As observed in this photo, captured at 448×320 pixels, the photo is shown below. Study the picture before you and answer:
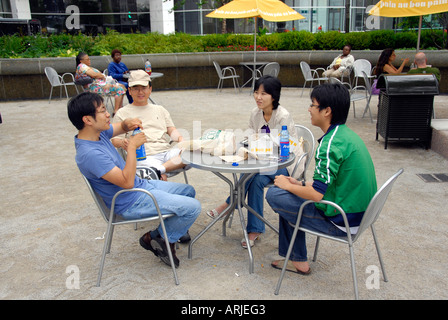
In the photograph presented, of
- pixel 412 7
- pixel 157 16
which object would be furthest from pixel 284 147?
pixel 157 16

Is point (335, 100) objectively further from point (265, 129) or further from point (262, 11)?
point (262, 11)

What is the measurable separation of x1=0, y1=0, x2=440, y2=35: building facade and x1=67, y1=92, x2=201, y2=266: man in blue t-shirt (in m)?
16.5

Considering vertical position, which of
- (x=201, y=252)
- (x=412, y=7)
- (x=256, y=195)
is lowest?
(x=201, y=252)

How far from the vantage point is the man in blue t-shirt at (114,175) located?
2.70 metres

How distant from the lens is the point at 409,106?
577cm

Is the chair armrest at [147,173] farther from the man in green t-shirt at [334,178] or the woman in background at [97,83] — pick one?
the woman in background at [97,83]

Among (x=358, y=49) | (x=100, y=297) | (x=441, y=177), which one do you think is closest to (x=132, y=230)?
(x=100, y=297)

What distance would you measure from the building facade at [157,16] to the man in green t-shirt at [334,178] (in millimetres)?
16581

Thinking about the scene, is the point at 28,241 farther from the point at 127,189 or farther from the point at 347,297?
the point at 347,297

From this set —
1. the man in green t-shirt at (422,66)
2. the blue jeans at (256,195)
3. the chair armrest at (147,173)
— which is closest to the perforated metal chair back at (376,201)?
the blue jeans at (256,195)

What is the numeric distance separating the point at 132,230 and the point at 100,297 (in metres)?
1.03

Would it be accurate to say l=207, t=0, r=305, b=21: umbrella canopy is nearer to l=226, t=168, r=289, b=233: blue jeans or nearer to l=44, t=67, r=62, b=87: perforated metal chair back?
l=44, t=67, r=62, b=87: perforated metal chair back

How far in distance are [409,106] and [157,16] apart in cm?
1802
